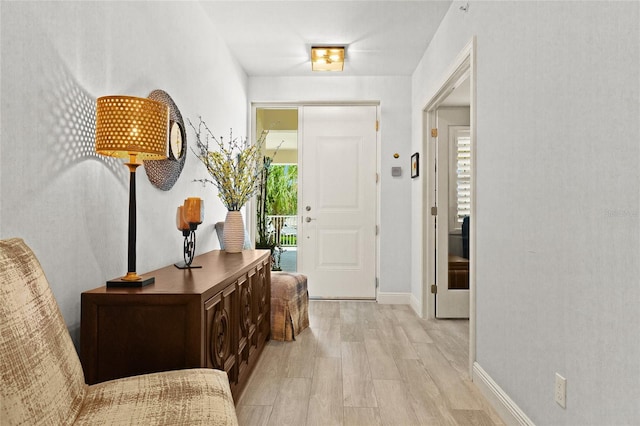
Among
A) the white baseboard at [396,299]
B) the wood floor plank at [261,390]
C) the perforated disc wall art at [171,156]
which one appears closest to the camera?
the wood floor plank at [261,390]

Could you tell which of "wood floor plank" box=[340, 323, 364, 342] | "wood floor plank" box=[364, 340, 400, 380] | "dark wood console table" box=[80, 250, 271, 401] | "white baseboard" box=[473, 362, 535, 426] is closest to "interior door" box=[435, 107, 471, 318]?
"wood floor plank" box=[340, 323, 364, 342]

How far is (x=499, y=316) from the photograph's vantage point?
91.7 inches

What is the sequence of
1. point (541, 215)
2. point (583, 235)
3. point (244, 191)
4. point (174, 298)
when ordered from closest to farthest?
point (583, 235) → point (174, 298) → point (541, 215) → point (244, 191)

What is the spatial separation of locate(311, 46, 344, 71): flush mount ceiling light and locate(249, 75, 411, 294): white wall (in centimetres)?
49

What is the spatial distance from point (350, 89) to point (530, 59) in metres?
3.28

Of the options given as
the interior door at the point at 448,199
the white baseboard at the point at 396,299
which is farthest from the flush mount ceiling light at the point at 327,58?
the white baseboard at the point at 396,299

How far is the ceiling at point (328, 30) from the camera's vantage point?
11.1 ft

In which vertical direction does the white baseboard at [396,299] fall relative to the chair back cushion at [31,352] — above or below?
below

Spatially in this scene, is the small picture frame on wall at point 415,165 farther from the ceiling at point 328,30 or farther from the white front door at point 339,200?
the ceiling at point 328,30

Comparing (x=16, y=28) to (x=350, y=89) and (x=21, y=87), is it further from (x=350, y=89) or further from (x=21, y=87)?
(x=350, y=89)

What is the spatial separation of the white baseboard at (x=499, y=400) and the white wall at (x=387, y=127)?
2352 mm

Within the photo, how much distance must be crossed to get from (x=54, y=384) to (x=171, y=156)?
1808mm

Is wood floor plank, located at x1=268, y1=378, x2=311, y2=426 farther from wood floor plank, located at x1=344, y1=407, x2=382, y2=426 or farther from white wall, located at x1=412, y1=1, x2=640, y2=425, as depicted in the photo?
white wall, located at x1=412, y1=1, x2=640, y2=425

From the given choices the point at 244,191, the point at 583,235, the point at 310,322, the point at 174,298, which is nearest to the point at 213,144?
the point at 244,191
